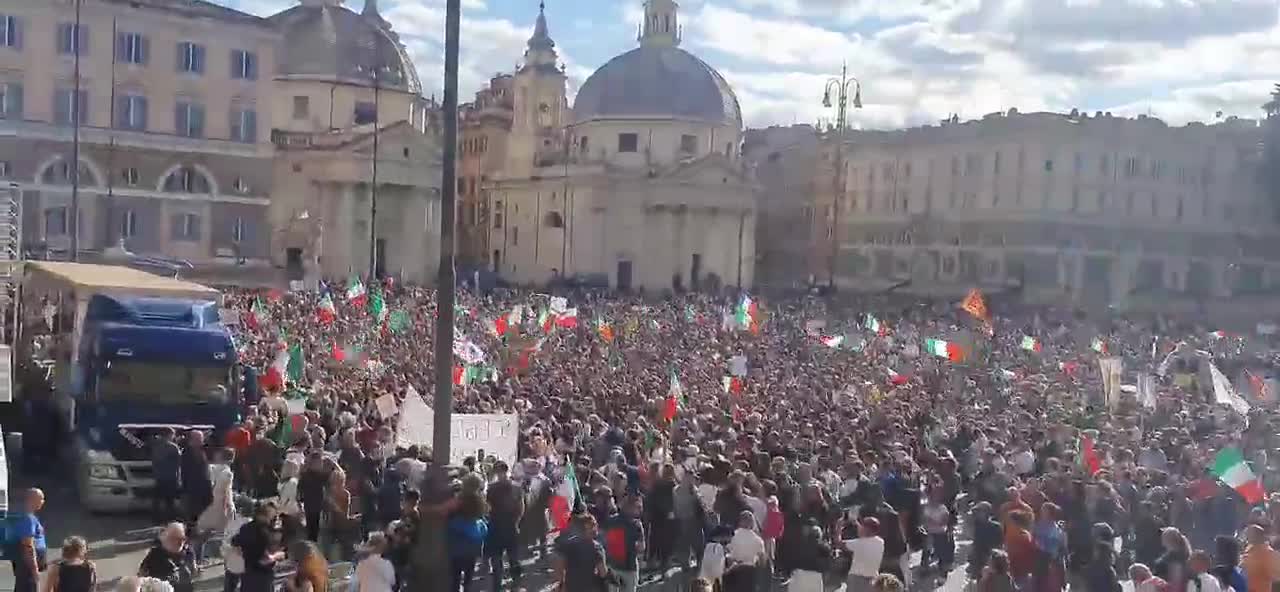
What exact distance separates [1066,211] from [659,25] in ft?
82.4

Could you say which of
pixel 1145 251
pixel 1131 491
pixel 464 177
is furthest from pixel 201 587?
pixel 464 177

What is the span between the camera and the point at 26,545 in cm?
1009

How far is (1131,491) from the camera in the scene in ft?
45.9

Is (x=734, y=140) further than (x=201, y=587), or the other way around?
(x=734, y=140)

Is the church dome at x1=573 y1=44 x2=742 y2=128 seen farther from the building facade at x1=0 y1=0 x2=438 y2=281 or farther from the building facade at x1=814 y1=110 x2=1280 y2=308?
the building facade at x1=0 y1=0 x2=438 y2=281

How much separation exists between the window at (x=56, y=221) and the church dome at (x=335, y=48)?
1792 cm

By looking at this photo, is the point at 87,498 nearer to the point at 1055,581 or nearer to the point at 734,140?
the point at 1055,581

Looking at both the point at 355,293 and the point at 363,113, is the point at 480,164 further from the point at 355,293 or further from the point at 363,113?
the point at 355,293

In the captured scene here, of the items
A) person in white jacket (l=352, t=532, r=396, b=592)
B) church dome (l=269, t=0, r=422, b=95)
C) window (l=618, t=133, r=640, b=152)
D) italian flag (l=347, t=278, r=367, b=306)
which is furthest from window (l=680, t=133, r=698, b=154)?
person in white jacket (l=352, t=532, r=396, b=592)

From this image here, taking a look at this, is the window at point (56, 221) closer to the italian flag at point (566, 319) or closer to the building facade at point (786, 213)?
the italian flag at point (566, 319)

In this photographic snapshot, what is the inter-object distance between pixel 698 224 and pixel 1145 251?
24.3m

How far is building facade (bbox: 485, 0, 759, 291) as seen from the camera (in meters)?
74.9

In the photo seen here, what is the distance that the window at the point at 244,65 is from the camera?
176 feet

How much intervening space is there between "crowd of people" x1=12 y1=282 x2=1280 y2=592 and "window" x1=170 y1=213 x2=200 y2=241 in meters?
27.0
